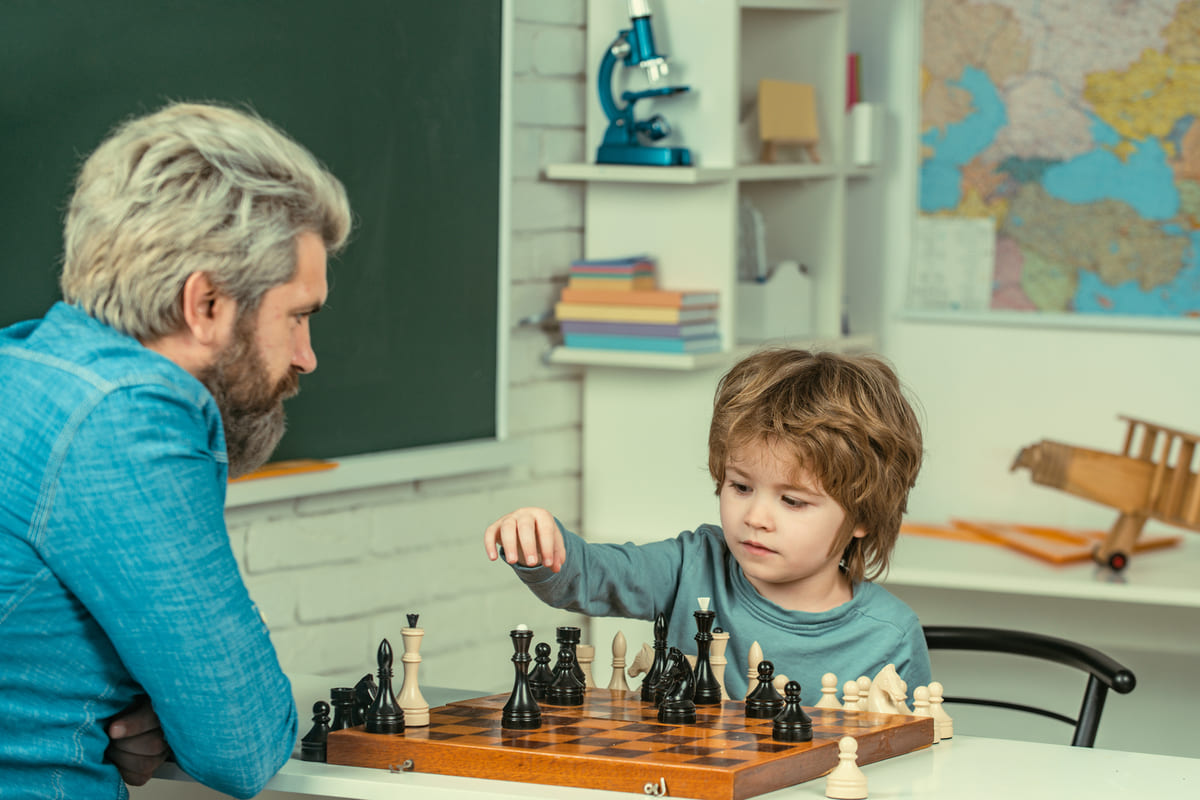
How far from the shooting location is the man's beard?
4.63 feet

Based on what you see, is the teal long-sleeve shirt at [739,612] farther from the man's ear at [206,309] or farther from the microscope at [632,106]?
the microscope at [632,106]

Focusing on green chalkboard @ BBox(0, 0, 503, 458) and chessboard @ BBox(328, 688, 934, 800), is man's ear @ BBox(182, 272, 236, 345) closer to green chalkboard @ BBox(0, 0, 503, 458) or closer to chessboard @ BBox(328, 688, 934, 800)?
chessboard @ BBox(328, 688, 934, 800)

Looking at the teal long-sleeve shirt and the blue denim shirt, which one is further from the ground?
the blue denim shirt

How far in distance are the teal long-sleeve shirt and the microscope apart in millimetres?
1361

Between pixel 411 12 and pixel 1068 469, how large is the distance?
1.62m

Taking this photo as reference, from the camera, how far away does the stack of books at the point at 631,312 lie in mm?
3145

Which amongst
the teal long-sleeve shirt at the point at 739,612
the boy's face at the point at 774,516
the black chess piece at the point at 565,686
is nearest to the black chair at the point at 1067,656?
the teal long-sleeve shirt at the point at 739,612

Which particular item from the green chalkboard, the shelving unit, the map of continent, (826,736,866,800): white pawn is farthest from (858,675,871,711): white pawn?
the map of continent

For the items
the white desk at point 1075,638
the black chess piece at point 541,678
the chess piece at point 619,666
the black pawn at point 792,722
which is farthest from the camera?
the white desk at point 1075,638

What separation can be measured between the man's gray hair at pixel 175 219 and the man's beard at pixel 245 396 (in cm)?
4

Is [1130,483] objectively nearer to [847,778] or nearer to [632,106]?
[632,106]

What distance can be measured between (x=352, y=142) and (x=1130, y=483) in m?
1.69

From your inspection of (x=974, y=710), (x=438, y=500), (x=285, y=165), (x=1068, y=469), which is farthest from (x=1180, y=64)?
(x=285, y=165)

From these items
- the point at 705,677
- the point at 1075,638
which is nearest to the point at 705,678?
the point at 705,677
